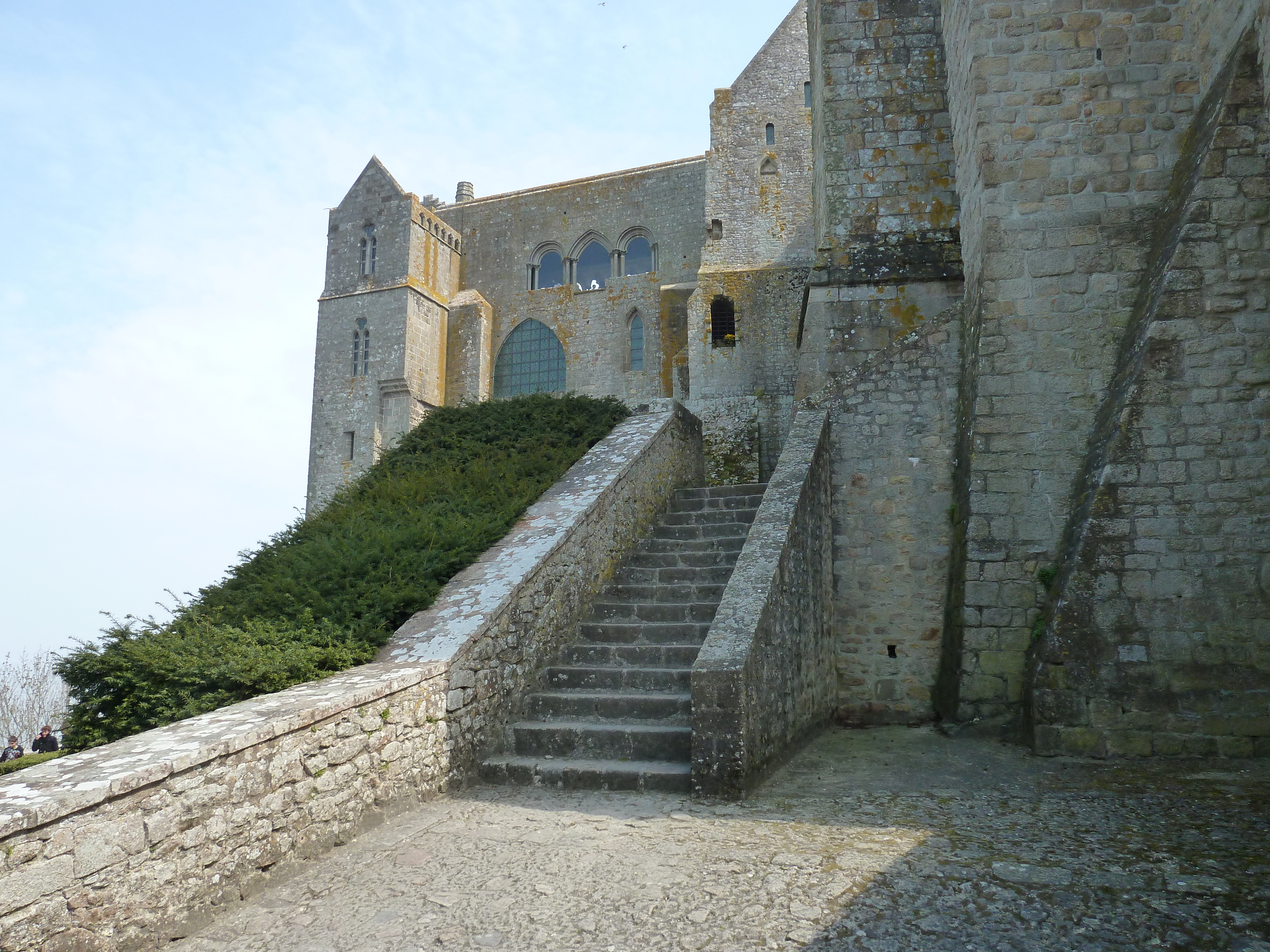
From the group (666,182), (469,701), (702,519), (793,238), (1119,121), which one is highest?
(666,182)

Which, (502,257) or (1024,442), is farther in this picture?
(502,257)

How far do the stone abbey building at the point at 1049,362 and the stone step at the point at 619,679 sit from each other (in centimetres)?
212

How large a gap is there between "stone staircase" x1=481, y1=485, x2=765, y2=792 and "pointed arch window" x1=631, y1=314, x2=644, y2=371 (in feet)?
51.2

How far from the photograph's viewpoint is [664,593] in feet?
23.4

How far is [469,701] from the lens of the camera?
5.13 meters

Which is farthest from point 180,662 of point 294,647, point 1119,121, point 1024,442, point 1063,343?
point 1119,121

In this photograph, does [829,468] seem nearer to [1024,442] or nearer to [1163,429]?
[1024,442]

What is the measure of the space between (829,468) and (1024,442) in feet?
5.45

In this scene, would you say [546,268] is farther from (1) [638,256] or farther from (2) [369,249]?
(2) [369,249]

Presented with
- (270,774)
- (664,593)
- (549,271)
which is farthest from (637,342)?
(270,774)

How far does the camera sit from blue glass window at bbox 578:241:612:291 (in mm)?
25344

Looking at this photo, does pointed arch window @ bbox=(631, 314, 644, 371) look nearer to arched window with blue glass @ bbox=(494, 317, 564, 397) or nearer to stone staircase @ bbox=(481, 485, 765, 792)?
arched window with blue glass @ bbox=(494, 317, 564, 397)

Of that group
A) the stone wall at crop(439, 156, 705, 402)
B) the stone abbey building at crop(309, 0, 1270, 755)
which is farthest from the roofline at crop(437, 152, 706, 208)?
the stone abbey building at crop(309, 0, 1270, 755)

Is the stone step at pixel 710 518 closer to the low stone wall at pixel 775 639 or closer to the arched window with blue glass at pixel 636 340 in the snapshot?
the low stone wall at pixel 775 639
